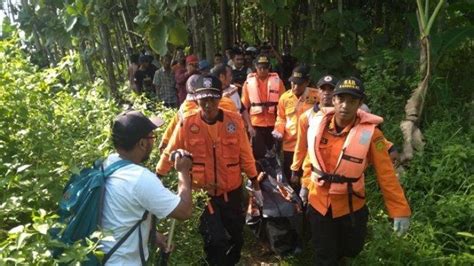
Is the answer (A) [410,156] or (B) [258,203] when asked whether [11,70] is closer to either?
(B) [258,203]

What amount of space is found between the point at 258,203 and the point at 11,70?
2229 millimetres

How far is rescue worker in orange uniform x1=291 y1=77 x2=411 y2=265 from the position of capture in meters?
3.14

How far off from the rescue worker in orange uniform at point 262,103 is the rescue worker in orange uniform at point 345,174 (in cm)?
259

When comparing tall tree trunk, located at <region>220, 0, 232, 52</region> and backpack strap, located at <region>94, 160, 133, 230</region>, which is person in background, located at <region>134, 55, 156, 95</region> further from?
backpack strap, located at <region>94, 160, 133, 230</region>

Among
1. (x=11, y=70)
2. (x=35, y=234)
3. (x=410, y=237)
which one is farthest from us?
(x=410, y=237)

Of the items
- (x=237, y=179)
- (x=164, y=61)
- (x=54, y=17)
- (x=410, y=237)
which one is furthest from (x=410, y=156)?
(x=54, y=17)

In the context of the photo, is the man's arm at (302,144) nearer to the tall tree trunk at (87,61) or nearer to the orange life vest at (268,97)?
the orange life vest at (268,97)

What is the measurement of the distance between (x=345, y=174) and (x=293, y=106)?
1.97 metres

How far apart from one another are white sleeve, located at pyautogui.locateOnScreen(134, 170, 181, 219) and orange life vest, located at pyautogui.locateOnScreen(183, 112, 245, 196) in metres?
1.41

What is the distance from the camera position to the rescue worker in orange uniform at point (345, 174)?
3141mm

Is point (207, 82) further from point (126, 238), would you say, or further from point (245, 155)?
point (126, 238)

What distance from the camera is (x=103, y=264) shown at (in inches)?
85.7

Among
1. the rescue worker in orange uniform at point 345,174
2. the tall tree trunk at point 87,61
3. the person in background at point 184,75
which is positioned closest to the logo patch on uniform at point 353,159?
the rescue worker in orange uniform at point 345,174

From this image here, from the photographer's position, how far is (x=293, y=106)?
16.6ft
